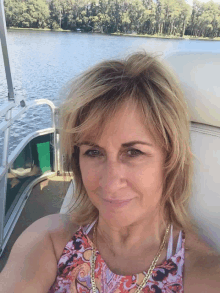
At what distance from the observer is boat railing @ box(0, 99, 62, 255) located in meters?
2.01

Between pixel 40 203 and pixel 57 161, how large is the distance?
1.93ft

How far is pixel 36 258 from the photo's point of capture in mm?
1000

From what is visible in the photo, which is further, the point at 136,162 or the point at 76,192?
the point at 76,192

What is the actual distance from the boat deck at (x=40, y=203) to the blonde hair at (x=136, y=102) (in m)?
1.56

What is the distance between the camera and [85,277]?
0.97m

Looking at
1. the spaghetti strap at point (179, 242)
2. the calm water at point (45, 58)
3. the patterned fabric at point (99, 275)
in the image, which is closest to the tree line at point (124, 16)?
the calm water at point (45, 58)

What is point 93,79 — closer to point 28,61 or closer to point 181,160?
point 181,160

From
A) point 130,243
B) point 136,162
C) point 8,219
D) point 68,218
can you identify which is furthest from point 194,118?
point 8,219

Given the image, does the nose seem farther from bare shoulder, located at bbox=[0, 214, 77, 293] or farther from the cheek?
bare shoulder, located at bbox=[0, 214, 77, 293]

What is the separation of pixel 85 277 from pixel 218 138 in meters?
0.72

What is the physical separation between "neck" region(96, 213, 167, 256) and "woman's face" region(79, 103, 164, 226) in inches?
5.3

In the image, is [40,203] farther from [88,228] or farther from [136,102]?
[136,102]

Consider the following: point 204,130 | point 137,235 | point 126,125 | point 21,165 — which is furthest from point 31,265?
point 21,165

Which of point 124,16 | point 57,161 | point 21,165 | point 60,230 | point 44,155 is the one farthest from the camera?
point 57,161
